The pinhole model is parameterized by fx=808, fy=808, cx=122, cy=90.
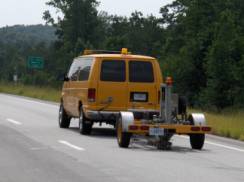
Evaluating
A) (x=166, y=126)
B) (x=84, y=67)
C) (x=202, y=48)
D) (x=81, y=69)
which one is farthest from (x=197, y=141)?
(x=202, y=48)

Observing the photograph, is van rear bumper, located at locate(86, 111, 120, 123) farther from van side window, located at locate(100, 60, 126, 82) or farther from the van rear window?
the van rear window

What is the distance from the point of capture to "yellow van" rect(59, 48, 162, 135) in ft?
67.0

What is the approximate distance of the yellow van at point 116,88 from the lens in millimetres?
20422

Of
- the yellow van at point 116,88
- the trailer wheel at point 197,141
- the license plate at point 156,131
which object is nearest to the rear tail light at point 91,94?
the yellow van at point 116,88

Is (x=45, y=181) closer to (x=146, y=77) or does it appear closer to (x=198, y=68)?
(x=146, y=77)

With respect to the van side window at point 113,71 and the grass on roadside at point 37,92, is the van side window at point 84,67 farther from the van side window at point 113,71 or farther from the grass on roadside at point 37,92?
the grass on roadside at point 37,92

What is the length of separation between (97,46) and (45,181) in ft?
331

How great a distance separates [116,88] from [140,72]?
0.79 metres

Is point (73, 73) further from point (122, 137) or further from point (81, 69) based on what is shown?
point (122, 137)

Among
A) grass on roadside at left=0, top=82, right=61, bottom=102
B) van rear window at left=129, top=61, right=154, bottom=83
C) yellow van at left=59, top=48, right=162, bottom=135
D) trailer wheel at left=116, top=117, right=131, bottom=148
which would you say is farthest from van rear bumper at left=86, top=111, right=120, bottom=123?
grass on roadside at left=0, top=82, right=61, bottom=102

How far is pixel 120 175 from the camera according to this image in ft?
40.0

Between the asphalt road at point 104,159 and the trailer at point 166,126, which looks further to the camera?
the trailer at point 166,126

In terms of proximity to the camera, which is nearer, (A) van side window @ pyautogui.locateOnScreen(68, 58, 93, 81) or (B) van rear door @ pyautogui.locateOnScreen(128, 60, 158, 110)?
(B) van rear door @ pyautogui.locateOnScreen(128, 60, 158, 110)

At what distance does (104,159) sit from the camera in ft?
48.0
